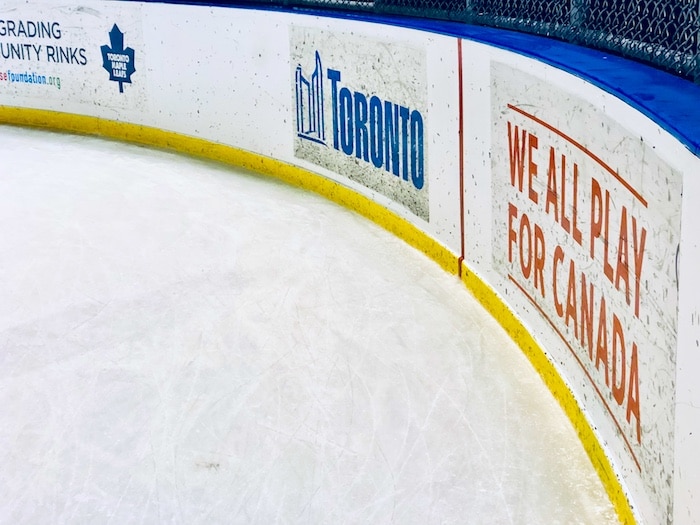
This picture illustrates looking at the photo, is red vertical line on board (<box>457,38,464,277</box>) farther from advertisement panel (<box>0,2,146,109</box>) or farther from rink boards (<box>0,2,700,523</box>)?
advertisement panel (<box>0,2,146,109</box>)

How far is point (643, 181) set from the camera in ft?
8.41

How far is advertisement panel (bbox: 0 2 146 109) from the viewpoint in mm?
7430

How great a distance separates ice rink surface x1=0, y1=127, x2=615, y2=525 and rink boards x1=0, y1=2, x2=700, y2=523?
0.61 ft

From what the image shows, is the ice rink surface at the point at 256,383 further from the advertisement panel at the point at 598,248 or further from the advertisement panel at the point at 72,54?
the advertisement panel at the point at 72,54

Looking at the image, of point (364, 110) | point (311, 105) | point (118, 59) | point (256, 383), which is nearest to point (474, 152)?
point (364, 110)

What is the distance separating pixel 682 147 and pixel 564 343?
137 centimetres

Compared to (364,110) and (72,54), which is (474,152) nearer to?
(364,110)

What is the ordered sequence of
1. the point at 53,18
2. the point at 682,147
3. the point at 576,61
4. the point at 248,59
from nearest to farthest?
1. the point at 682,147
2. the point at 576,61
3. the point at 248,59
4. the point at 53,18

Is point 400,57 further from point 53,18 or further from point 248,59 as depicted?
point 53,18

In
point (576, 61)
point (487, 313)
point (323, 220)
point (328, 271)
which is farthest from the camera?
point (323, 220)

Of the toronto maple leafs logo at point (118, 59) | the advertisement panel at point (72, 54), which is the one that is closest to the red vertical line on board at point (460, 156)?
the advertisement panel at point (72, 54)

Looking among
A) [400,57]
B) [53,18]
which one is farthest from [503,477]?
[53,18]

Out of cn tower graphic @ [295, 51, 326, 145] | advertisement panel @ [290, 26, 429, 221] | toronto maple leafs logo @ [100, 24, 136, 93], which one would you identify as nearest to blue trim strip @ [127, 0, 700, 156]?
advertisement panel @ [290, 26, 429, 221]

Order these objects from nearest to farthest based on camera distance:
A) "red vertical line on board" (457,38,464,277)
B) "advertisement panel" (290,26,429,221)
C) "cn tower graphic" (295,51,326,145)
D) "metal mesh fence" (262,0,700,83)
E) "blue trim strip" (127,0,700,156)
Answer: "blue trim strip" (127,0,700,156) < "metal mesh fence" (262,0,700,83) < "red vertical line on board" (457,38,464,277) < "advertisement panel" (290,26,429,221) < "cn tower graphic" (295,51,326,145)
